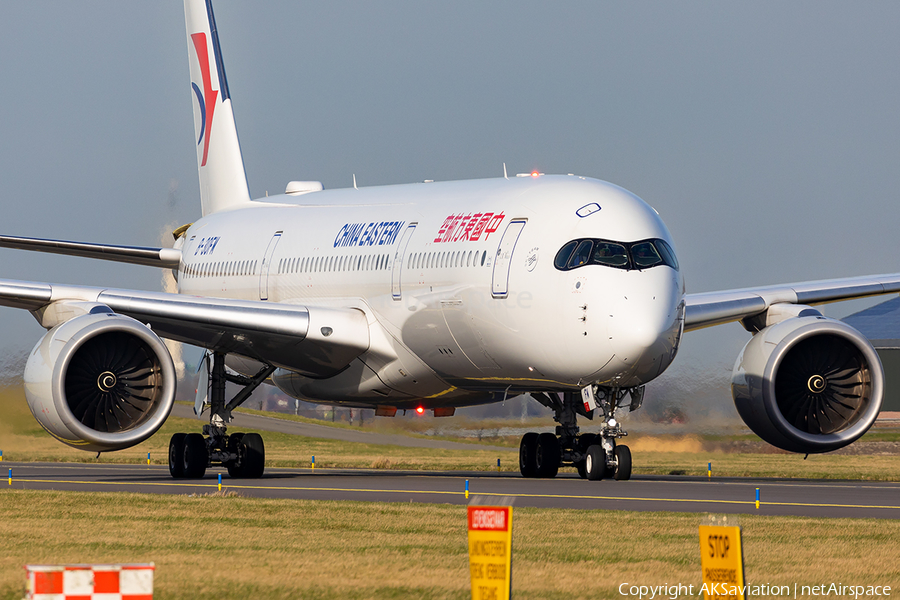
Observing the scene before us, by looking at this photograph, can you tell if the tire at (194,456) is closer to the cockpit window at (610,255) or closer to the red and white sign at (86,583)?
the cockpit window at (610,255)

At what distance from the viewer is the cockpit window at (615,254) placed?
19.5 m

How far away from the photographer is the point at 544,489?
20.3m

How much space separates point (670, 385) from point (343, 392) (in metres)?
9.61

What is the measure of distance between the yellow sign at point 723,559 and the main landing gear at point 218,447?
1763cm

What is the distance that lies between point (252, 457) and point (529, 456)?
4.81 m

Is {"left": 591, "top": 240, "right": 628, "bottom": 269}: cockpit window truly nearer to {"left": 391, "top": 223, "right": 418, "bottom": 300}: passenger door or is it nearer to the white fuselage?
the white fuselage

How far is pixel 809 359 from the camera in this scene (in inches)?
905

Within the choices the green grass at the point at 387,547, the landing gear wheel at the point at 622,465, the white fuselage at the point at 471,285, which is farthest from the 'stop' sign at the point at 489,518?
the landing gear wheel at the point at 622,465

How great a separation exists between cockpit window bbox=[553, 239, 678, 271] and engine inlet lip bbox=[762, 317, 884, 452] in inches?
128

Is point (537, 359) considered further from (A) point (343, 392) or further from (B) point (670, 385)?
(B) point (670, 385)

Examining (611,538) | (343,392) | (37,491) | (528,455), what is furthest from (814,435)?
(37,491)

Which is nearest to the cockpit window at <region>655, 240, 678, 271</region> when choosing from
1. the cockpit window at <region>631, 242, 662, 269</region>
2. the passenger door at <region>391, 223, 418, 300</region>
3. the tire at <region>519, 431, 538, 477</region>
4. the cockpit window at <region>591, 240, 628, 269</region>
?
the cockpit window at <region>631, 242, 662, 269</region>

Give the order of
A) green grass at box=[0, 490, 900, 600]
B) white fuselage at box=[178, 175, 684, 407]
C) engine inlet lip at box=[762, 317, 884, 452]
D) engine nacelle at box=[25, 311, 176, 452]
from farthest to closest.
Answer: engine inlet lip at box=[762, 317, 884, 452] < engine nacelle at box=[25, 311, 176, 452] < white fuselage at box=[178, 175, 684, 407] < green grass at box=[0, 490, 900, 600]

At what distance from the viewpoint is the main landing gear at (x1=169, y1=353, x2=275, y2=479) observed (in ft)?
79.6
